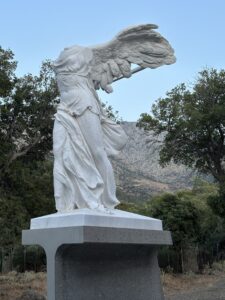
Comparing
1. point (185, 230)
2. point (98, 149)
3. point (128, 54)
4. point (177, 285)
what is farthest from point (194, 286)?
point (98, 149)

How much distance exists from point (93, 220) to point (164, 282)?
39.9ft

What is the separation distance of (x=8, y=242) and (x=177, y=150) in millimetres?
8716

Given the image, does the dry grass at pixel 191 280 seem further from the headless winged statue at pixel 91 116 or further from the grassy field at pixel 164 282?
the headless winged statue at pixel 91 116

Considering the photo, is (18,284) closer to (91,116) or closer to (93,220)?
(91,116)

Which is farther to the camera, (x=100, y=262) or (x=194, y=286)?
(x=194, y=286)

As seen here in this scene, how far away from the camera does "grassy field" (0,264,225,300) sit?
13.4 meters

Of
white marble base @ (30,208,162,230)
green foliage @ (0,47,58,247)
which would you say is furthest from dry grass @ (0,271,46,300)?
white marble base @ (30,208,162,230)

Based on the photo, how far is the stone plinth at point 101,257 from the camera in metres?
5.05

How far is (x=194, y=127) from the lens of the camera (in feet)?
69.8

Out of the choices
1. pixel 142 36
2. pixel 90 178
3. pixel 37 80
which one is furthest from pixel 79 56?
pixel 37 80

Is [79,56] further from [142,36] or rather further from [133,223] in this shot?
[133,223]

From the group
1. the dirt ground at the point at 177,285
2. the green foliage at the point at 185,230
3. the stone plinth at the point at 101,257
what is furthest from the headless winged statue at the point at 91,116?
the green foliage at the point at 185,230

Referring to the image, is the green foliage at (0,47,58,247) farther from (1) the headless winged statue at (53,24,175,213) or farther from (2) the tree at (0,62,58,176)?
(1) the headless winged statue at (53,24,175,213)

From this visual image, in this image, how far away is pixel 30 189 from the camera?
61.0 ft
